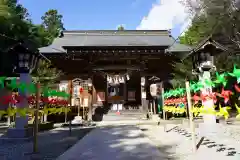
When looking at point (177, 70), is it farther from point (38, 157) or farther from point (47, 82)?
point (38, 157)

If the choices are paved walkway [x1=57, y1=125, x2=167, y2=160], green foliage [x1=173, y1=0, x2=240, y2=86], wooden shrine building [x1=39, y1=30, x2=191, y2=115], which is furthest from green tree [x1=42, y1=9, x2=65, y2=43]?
paved walkway [x1=57, y1=125, x2=167, y2=160]

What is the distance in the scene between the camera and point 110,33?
23.1 metres

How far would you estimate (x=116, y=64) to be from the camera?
17047 mm

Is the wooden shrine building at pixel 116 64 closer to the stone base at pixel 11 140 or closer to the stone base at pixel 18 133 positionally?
the stone base at pixel 18 133

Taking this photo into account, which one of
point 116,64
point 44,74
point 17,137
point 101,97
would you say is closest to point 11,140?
point 17,137

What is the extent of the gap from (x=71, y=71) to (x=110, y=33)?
26.6 ft

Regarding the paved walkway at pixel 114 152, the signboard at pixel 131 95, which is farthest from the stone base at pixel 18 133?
the signboard at pixel 131 95

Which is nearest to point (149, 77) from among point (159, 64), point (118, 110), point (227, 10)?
point (159, 64)

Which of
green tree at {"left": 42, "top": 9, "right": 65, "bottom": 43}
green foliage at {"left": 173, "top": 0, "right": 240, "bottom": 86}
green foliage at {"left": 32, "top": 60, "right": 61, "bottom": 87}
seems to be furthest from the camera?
green tree at {"left": 42, "top": 9, "right": 65, "bottom": 43}

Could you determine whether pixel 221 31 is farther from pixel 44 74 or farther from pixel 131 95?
pixel 44 74

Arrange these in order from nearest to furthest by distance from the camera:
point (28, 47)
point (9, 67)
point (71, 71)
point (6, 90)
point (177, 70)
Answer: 1. point (6, 90)
2. point (28, 47)
3. point (177, 70)
4. point (71, 71)
5. point (9, 67)

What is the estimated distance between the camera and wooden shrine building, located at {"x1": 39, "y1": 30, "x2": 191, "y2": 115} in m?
16.0

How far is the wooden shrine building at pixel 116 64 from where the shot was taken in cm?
1596

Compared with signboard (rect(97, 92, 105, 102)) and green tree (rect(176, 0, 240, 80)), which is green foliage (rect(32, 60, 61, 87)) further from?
green tree (rect(176, 0, 240, 80))
